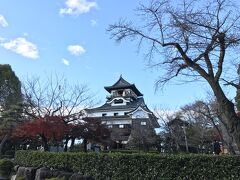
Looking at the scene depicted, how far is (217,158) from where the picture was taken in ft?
34.2

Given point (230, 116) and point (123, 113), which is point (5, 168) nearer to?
point (230, 116)

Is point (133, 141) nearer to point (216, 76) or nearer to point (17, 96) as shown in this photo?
point (17, 96)

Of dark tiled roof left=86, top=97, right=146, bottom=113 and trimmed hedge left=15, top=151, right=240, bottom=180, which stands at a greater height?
dark tiled roof left=86, top=97, right=146, bottom=113

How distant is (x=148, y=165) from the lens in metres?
12.2

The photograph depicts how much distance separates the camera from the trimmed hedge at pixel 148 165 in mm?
10328

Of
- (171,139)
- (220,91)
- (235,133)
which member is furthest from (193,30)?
(171,139)

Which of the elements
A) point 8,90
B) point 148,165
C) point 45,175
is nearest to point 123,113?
point 8,90

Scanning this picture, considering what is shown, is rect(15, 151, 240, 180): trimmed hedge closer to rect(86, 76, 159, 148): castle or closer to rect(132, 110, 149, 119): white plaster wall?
rect(86, 76, 159, 148): castle

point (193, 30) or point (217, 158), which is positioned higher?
point (193, 30)

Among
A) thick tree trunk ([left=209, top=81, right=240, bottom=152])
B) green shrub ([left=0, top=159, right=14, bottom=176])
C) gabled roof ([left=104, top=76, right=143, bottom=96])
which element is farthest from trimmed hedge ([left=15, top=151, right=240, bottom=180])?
gabled roof ([left=104, top=76, right=143, bottom=96])

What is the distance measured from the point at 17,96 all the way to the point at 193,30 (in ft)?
103

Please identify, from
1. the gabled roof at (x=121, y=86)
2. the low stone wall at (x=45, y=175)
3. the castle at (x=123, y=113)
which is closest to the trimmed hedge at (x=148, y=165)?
the low stone wall at (x=45, y=175)

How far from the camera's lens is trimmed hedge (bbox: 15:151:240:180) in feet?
33.9

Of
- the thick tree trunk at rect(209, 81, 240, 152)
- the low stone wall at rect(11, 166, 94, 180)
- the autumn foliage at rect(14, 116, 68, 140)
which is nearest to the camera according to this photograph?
the thick tree trunk at rect(209, 81, 240, 152)
